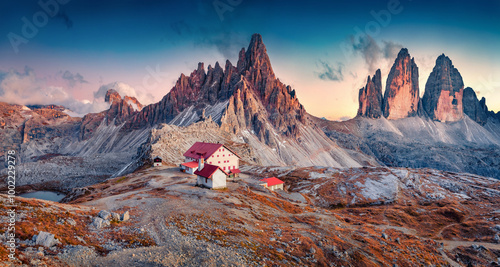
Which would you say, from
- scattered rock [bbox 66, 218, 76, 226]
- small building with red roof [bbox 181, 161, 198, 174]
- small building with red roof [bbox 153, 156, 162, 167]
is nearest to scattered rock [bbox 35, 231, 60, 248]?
scattered rock [bbox 66, 218, 76, 226]

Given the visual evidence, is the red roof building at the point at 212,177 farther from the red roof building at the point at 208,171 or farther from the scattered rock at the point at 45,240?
the scattered rock at the point at 45,240

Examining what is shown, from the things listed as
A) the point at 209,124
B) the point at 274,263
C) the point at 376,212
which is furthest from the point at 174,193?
the point at 209,124

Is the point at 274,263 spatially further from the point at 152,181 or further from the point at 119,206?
the point at 152,181

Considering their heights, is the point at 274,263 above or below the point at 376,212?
above

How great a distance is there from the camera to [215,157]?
227ft

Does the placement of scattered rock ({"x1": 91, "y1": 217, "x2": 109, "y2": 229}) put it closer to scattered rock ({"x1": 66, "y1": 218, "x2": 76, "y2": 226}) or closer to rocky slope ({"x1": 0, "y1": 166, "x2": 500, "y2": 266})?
rocky slope ({"x1": 0, "y1": 166, "x2": 500, "y2": 266})

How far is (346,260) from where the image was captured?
2375 cm

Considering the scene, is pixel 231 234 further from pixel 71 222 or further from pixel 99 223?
pixel 71 222

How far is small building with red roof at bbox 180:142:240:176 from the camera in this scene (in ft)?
226

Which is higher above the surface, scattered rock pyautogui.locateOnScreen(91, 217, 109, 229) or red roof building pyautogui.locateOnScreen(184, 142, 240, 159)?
red roof building pyautogui.locateOnScreen(184, 142, 240, 159)

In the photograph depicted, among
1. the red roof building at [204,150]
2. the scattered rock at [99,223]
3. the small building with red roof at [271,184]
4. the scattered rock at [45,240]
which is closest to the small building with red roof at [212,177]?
the red roof building at [204,150]

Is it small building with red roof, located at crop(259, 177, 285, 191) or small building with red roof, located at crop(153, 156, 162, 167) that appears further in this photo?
small building with red roof, located at crop(153, 156, 162, 167)

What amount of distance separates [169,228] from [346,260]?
743 inches

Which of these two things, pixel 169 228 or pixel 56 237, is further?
pixel 169 228
